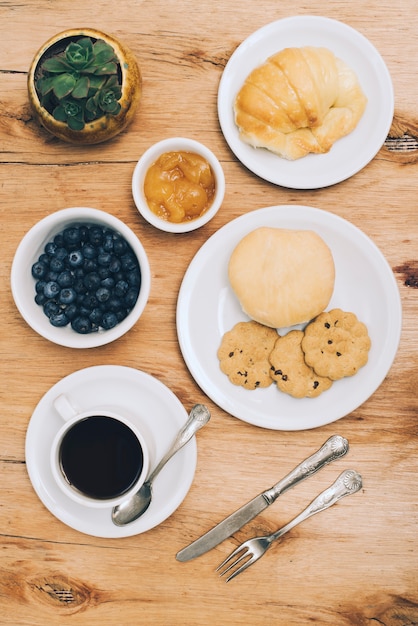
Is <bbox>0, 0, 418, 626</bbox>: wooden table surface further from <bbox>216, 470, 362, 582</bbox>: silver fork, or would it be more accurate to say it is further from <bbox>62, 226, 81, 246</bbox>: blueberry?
<bbox>62, 226, 81, 246</bbox>: blueberry

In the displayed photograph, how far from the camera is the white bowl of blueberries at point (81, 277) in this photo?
1.09 m

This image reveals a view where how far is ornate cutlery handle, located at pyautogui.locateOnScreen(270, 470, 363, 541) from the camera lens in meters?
1.22

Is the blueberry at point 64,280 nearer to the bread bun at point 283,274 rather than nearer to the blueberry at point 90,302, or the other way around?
the blueberry at point 90,302

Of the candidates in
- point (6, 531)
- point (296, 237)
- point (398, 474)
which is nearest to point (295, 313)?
point (296, 237)

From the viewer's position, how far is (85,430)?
112cm

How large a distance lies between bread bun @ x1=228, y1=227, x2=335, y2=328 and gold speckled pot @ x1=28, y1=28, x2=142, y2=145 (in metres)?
0.35

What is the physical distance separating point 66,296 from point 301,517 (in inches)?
26.7

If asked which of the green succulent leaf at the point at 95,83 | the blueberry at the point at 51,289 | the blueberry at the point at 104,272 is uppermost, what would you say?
the green succulent leaf at the point at 95,83

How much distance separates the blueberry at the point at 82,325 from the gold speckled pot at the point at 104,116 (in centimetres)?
36

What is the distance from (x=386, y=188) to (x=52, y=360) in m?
0.82

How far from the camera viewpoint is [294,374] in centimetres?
120

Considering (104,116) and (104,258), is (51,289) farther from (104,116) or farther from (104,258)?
(104,116)

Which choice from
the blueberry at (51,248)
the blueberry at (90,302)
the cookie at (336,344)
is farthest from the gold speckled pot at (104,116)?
the cookie at (336,344)

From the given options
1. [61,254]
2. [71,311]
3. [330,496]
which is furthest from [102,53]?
[330,496]
